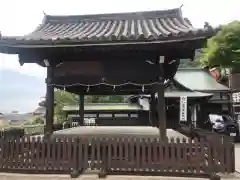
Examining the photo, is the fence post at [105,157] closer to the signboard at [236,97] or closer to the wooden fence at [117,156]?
the wooden fence at [117,156]

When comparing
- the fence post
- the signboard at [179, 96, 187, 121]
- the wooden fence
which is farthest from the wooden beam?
the signboard at [179, 96, 187, 121]

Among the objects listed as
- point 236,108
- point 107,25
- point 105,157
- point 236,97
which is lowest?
point 105,157

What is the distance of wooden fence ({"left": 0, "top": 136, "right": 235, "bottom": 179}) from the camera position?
760 centimetres

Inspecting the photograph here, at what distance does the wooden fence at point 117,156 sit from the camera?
7598 millimetres

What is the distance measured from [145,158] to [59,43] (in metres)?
3.73

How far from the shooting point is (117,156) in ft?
25.7

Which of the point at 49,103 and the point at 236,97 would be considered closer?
the point at 49,103

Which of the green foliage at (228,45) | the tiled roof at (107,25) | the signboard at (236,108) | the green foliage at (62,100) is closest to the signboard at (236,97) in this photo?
the signboard at (236,108)

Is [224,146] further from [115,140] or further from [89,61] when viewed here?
[89,61]

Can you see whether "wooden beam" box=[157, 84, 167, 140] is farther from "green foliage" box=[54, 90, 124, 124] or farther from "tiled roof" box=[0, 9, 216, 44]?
"green foliage" box=[54, 90, 124, 124]

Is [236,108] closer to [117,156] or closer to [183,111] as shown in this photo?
[183,111]

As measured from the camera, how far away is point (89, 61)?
338 inches

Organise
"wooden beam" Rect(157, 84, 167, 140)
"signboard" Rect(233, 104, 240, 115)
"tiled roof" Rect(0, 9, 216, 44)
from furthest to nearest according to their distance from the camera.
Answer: "signboard" Rect(233, 104, 240, 115), "tiled roof" Rect(0, 9, 216, 44), "wooden beam" Rect(157, 84, 167, 140)

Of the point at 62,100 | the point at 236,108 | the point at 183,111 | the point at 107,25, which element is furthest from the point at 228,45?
the point at 62,100
